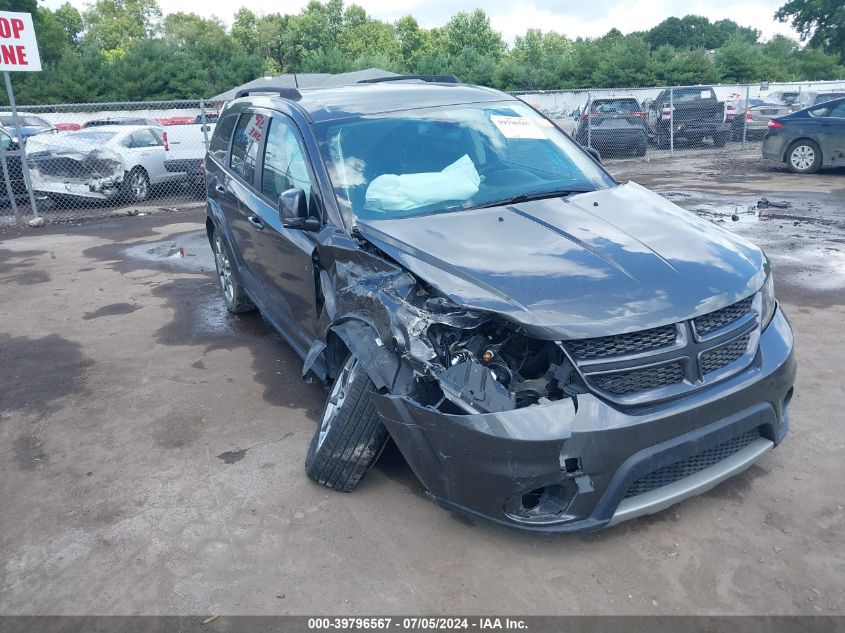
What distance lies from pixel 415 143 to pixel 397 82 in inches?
50.7

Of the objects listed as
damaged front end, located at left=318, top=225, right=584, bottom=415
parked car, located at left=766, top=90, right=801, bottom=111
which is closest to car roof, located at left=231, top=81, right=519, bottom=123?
damaged front end, located at left=318, top=225, right=584, bottom=415

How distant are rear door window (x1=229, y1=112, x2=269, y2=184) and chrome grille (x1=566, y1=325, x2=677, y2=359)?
3.03m

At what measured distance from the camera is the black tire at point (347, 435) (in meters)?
3.26

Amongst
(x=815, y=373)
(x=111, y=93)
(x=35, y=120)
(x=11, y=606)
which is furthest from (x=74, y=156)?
(x=111, y=93)

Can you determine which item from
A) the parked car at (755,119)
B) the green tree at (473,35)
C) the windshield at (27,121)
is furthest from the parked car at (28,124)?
the green tree at (473,35)

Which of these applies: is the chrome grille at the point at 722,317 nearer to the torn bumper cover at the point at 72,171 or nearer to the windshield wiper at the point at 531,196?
the windshield wiper at the point at 531,196

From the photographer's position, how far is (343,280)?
141 inches

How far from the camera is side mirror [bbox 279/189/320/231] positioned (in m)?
3.75

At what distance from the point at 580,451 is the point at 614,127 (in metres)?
16.6

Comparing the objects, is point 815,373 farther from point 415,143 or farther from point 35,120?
point 35,120

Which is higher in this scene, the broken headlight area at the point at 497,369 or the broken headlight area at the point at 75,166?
the broken headlight area at the point at 75,166

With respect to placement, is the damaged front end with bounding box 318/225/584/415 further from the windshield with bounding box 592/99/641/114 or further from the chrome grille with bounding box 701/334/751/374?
the windshield with bounding box 592/99/641/114

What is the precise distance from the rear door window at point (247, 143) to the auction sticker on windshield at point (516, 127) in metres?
1.58

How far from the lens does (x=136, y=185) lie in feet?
44.7
